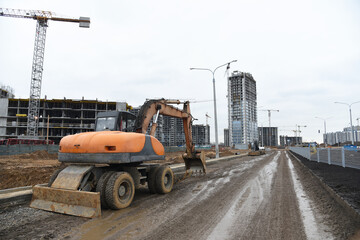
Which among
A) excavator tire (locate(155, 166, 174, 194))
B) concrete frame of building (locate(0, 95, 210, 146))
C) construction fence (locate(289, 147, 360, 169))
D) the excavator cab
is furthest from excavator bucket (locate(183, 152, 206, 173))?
concrete frame of building (locate(0, 95, 210, 146))

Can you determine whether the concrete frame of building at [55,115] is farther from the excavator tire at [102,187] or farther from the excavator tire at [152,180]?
the excavator tire at [102,187]

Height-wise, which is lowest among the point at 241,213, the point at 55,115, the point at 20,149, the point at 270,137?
the point at 241,213

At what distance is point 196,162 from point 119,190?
6.84 m

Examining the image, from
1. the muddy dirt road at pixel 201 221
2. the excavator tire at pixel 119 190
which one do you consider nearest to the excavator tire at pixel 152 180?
the muddy dirt road at pixel 201 221

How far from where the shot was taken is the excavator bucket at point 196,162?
12.0 m

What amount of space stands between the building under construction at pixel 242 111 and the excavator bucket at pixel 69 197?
8382 centimetres

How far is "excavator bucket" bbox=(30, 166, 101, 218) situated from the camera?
207 inches

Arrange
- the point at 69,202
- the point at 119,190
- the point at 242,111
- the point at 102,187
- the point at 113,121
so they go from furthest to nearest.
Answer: the point at 242,111
the point at 113,121
the point at 119,190
the point at 102,187
the point at 69,202

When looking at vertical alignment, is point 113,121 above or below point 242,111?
below

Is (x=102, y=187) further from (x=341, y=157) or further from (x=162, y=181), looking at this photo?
(x=341, y=157)

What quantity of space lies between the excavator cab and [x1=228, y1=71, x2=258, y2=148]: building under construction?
81.7 metres

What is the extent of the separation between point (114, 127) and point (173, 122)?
340ft

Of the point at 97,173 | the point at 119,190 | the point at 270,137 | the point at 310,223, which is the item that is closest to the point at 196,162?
the point at 119,190

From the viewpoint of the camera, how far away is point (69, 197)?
17.8 feet
